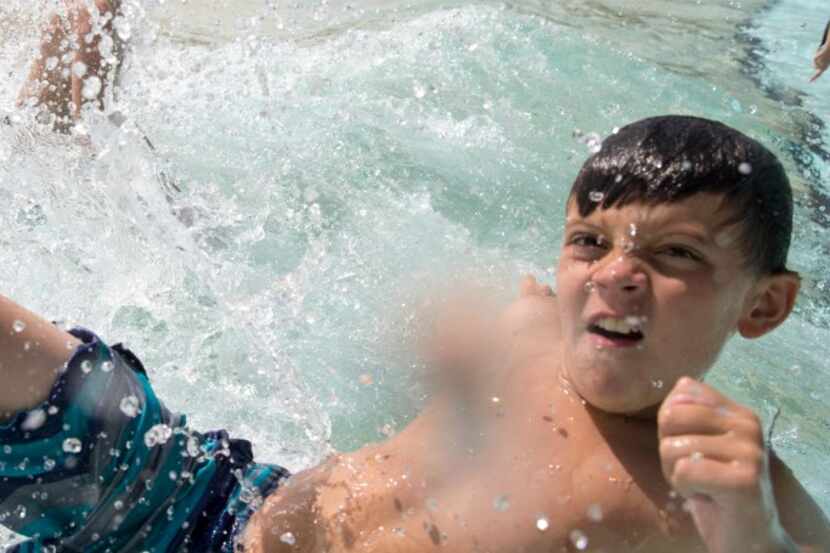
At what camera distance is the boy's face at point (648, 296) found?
153 cm

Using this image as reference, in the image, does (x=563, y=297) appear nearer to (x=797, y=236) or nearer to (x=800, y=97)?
(x=797, y=236)

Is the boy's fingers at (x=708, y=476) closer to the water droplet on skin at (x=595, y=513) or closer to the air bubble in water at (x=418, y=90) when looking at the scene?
the water droplet on skin at (x=595, y=513)

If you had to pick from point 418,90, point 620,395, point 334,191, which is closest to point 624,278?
point 620,395

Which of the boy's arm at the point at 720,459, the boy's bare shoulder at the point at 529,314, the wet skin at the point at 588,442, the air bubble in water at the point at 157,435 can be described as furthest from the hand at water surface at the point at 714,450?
the air bubble in water at the point at 157,435

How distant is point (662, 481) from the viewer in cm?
160

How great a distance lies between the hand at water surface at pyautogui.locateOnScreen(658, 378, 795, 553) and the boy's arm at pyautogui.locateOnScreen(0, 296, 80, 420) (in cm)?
95

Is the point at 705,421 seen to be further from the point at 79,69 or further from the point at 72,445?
the point at 79,69

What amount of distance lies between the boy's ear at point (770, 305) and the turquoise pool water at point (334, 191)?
2.25ft

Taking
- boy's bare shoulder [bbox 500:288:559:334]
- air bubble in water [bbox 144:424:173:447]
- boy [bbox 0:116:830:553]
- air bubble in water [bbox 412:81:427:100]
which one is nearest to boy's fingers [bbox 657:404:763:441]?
boy [bbox 0:116:830:553]

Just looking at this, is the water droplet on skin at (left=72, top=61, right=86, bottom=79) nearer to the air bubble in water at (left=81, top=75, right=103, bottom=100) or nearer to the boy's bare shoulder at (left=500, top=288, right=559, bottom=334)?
the air bubble in water at (left=81, top=75, right=103, bottom=100)

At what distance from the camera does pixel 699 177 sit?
5.17 ft

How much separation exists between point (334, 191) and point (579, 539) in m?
2.13

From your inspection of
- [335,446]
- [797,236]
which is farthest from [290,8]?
[335,446]

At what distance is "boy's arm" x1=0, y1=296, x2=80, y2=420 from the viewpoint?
1.59 meters
